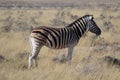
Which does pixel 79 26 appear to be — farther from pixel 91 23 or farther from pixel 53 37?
pixel 53 37

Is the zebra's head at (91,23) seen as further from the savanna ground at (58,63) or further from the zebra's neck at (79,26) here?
the savanna ground at (58,63)

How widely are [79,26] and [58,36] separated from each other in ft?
3.37

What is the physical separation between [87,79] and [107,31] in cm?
1213

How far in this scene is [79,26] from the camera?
12633 millimetres

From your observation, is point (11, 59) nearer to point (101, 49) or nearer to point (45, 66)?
point (45, 66)

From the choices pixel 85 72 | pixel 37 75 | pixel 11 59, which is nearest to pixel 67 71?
pixel 85 72

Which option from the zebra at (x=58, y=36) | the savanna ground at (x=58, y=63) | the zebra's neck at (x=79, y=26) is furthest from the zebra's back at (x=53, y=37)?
the savanna ground at (x=58, y=63)

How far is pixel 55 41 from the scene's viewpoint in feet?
38.9

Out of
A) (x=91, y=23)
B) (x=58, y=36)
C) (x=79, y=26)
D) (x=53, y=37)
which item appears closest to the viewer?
(x=53, y=37)

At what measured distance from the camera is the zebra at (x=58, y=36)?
37.7 feet

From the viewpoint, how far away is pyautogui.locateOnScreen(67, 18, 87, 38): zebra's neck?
12.6 m

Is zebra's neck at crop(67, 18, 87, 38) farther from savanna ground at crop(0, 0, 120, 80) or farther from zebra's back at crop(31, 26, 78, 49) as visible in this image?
savanna ground at crop(0, 0, 120, 80)

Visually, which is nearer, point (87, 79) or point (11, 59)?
point (87, 79)

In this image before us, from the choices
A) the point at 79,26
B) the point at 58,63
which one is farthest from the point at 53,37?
the point at 79,26
